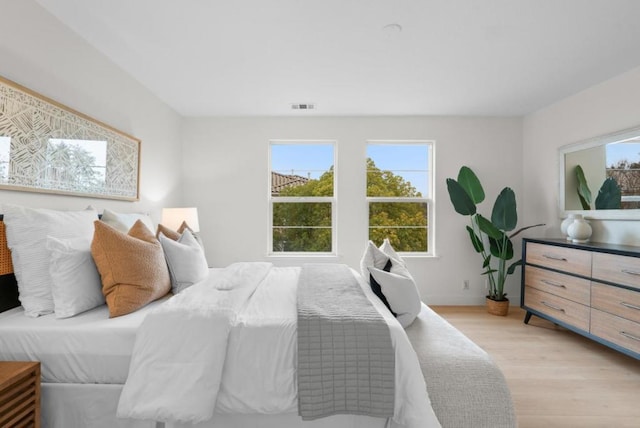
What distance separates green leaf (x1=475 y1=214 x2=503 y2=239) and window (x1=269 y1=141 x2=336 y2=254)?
68.6 inches

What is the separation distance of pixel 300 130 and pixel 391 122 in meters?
1.16

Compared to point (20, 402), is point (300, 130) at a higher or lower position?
higher

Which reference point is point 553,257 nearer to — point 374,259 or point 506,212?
point 506,212

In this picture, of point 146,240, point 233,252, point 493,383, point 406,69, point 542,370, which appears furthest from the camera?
point 233,252

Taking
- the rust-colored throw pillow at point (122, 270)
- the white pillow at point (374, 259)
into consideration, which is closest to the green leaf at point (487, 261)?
the white pillow at point (374, 259)

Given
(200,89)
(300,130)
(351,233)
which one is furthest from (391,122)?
(200,89)

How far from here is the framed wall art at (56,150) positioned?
163 cm

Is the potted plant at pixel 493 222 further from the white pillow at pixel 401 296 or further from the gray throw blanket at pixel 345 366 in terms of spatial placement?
the gray throw blanket at pixel 345 366

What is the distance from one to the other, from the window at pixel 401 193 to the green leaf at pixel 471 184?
1.47 feet

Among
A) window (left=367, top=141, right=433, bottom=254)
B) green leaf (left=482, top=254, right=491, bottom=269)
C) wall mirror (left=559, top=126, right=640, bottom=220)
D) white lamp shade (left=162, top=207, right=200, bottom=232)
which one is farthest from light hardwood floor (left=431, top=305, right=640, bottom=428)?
white lamp shade (left=162, top=207, right=200, bottom=232)

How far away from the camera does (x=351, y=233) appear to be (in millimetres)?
→ 3807

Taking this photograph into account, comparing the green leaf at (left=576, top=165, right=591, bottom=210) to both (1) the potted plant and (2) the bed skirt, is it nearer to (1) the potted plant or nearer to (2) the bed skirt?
(1) the potted plant

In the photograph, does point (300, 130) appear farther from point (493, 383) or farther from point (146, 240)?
point (493, 383)

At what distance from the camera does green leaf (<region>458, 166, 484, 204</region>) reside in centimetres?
347
